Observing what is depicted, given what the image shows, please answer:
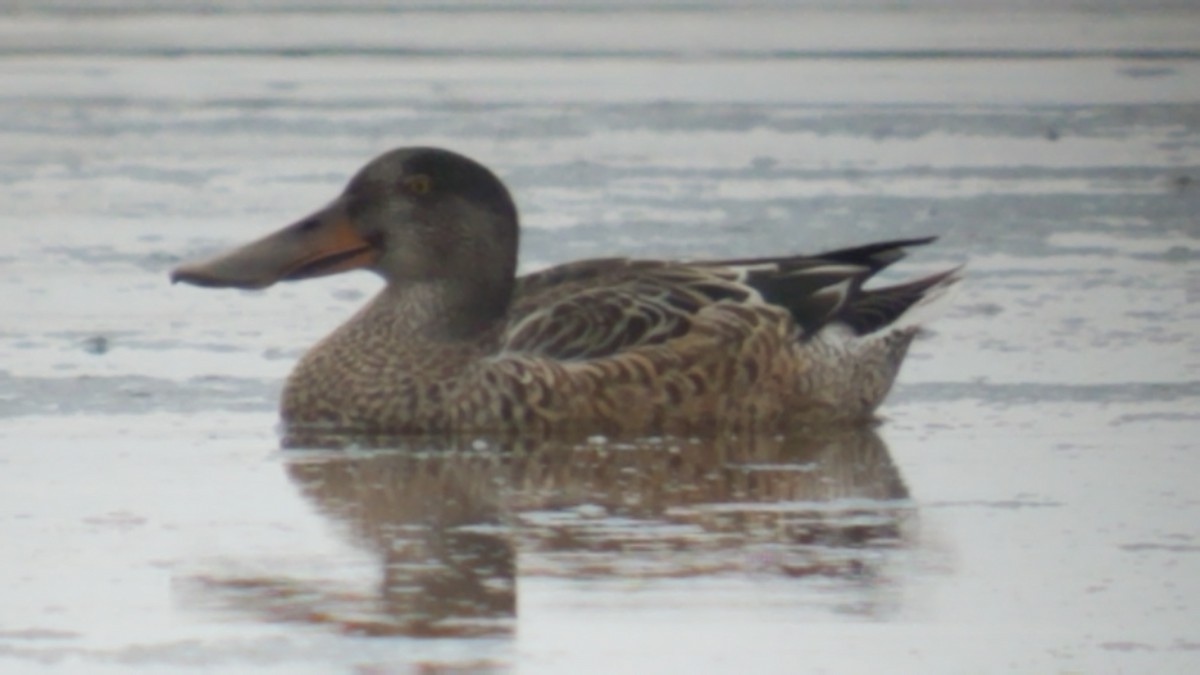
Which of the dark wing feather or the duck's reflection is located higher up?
the dark wing feather

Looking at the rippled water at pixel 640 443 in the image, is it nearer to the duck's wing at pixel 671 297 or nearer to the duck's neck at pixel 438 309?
the duck's wing at pixel 671 297

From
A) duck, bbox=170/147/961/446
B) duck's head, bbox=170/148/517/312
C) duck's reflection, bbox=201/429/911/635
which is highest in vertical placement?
duck's head, bbox=170/148/517/312

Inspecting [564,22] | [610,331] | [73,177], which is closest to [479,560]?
[610,331]

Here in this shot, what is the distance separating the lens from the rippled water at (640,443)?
564 centimetres

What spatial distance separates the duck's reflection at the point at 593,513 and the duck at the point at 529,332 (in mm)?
194

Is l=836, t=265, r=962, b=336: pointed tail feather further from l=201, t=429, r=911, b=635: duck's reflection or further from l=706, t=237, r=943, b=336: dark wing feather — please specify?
l=201, t=429, r=911, b=635: duck's reflection

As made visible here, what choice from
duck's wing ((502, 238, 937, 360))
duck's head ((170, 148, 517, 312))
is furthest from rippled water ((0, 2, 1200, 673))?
duck's head ((170, 148, 517, 312))

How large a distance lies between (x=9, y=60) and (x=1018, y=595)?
15925mm

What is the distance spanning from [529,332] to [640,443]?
1.64ft

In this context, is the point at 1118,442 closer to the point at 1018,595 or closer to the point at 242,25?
the point at 1018,595

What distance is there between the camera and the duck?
830 cm

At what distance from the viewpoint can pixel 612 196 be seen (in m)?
13.4

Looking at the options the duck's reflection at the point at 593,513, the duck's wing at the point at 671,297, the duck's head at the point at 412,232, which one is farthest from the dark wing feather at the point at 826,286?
the duck's head at the point at 412,232

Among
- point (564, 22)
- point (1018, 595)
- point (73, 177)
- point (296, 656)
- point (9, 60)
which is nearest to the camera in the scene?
point (296, 656)
